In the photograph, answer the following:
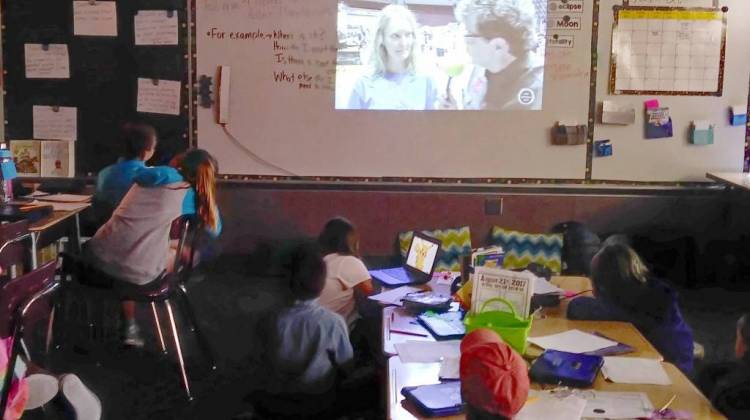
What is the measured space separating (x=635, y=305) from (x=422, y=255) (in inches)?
36.8

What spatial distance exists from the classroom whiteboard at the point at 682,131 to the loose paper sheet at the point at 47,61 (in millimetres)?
2800

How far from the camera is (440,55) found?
14.8ft

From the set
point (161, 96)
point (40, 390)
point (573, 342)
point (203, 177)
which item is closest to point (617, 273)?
point (573, 342)

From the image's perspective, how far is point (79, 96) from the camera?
4.56 meters

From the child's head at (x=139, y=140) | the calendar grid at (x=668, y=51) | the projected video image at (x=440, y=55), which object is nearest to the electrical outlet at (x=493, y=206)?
the projected video image at (x=440, y=55)

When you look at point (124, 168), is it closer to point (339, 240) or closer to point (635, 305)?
point (339, 240)

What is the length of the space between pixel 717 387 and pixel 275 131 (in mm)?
2885

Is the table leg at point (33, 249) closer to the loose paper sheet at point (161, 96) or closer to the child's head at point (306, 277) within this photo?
the loose paper sheet at point (161, 96)

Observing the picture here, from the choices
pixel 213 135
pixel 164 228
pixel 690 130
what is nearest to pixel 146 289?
pixel 164 228

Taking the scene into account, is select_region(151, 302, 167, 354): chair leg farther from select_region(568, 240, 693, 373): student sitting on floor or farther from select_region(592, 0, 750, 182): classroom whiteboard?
select_region(592, 0, 750, 182): classroom whiteboard

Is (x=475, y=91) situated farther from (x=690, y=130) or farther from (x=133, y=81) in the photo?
(x=133, y=81)

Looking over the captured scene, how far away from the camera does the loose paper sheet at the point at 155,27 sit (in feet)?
14.6

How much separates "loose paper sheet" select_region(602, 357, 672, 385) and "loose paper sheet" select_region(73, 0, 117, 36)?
325 cm

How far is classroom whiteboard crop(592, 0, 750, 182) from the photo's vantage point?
443 centimetres
